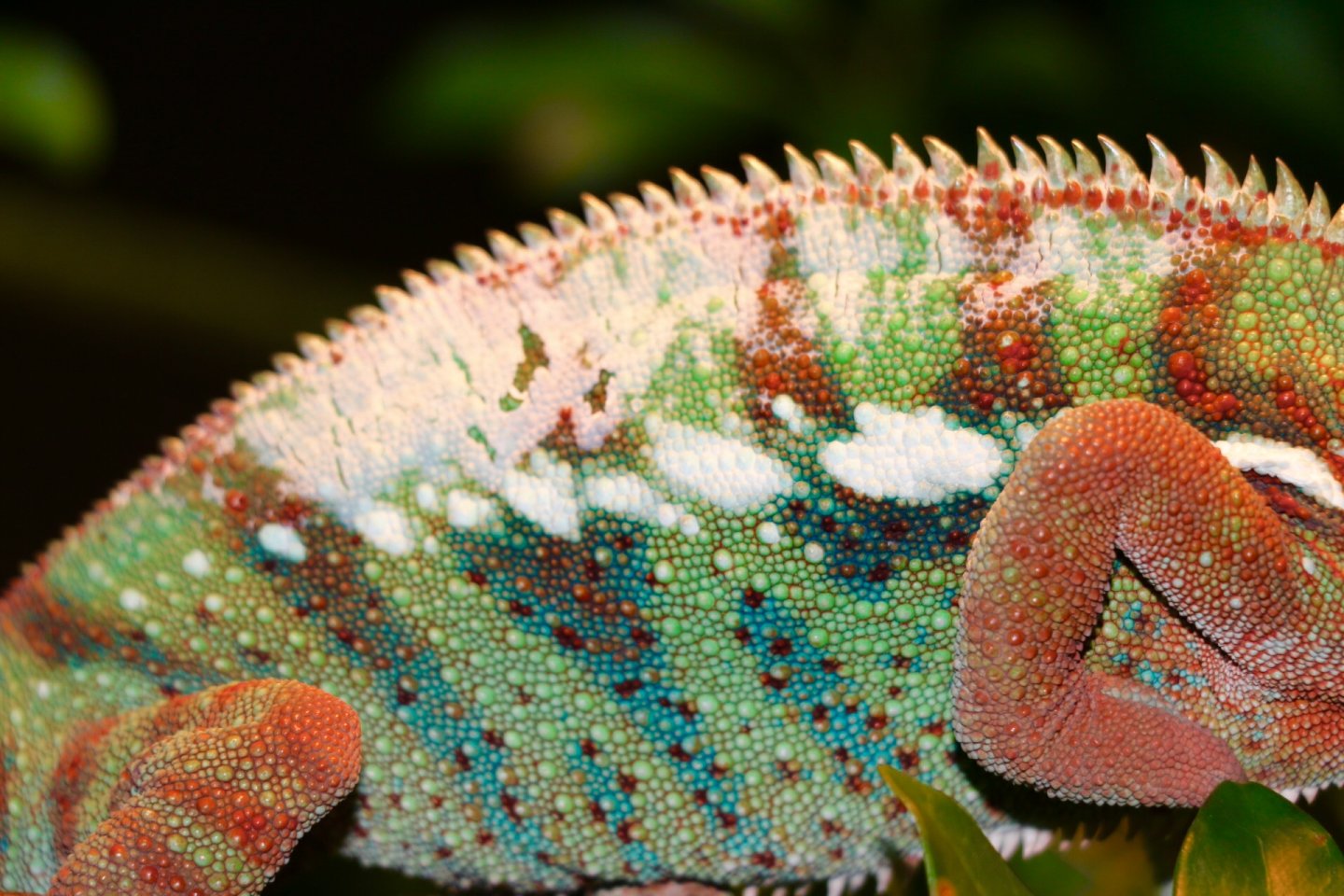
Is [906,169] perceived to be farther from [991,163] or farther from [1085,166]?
[1085,166]

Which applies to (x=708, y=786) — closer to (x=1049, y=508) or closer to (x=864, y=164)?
(x=1049, y=508)

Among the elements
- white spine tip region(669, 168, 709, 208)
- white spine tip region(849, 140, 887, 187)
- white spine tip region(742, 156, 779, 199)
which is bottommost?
white spine tip region(669, 168, 709, 208)

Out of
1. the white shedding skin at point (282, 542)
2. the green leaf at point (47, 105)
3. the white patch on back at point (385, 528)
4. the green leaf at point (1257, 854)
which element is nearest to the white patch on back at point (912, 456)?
the green leaf at point (1257, 854)

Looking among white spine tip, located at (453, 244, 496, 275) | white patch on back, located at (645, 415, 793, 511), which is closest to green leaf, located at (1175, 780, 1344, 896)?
white patch on back, located at (645, 415, 793, 511)

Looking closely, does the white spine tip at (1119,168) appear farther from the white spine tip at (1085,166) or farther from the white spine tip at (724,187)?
the white spine tip at (724,187)

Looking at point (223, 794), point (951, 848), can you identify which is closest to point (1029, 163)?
point (951, 848)

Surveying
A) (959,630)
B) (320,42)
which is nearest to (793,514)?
(959,630)

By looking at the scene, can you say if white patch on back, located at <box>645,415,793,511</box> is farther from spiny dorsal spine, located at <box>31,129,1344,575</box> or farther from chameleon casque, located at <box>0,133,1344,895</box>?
spiny dorsal spine, located at <box>31,129,1344,575</box>
